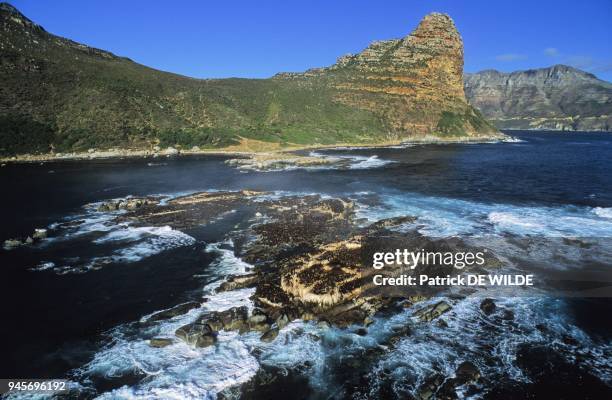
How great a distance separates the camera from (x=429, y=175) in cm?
6588

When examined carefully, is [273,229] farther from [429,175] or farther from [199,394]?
[429,175]

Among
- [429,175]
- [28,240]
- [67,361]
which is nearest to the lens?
[67,361]

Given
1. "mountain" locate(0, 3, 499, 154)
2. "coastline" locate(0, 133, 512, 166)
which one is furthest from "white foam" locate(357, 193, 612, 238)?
"mountain" locate(0, 3, 499, 154)

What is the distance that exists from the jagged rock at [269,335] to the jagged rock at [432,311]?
24.0 ft

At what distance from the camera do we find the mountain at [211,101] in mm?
97438

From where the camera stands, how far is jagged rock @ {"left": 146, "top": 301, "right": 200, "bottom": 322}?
760 inches

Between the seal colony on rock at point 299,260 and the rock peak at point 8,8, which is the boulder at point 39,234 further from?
the rock peak at point 8,8

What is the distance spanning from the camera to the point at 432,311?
63.6ft

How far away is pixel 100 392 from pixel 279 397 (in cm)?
683

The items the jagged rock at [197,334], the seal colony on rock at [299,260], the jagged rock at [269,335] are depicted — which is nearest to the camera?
the jagged rock at [197,334]

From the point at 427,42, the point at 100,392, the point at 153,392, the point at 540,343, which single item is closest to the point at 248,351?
the point at 153,392

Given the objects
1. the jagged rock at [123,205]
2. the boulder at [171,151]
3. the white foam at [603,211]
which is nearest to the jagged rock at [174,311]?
the jagged rock at [123,205]

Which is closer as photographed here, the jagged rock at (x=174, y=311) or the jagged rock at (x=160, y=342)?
the jagged rock at (x=160, y=342)

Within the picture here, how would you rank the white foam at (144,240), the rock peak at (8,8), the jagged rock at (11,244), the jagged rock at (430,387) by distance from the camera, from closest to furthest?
the jagged rock at (430,387) < the white foam at (144,240) < the jagged rock at (11,244) < the rock peak at (8,8)
